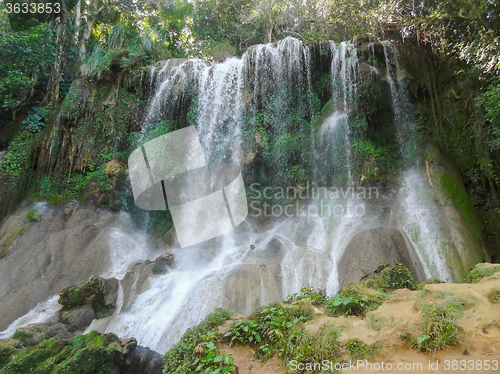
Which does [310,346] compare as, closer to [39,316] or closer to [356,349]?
[356,349]

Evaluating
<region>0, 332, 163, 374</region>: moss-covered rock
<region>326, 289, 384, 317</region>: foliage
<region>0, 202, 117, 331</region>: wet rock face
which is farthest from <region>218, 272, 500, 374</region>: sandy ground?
<region>0, 202, 117, 331</region>: wet rock face

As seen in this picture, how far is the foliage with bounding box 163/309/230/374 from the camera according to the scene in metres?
3.19

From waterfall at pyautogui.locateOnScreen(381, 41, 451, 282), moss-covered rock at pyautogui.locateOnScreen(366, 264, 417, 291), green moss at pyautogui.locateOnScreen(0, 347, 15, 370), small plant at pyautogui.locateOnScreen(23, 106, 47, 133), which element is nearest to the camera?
green moss at pyautogui.locateOnScreen(0, 347, 15, 370)

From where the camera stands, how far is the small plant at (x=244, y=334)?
340 centimetres

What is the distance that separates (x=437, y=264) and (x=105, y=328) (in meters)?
7.80

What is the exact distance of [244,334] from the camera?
3.49 meters

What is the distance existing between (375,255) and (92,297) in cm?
724

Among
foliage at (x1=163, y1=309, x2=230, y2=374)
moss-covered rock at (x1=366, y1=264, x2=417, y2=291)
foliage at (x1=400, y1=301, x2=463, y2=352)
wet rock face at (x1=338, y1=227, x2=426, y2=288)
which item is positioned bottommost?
foliage at (x1=163, y1=309, x2=230, y2=374)

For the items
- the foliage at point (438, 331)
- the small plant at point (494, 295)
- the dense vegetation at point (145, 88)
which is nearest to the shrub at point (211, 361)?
the foliage at point (438, 331)

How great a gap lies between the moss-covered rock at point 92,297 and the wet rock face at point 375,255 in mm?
5977

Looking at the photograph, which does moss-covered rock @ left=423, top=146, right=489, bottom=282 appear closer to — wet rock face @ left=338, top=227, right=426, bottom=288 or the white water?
wet rock face @ left=338, top=227, right=426, bottom=288

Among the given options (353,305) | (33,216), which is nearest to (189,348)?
(353,305)

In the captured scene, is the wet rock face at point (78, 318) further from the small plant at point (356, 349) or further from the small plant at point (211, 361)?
the small plant at point (356, 349)

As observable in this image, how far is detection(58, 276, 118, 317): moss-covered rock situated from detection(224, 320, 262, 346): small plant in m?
5.24
